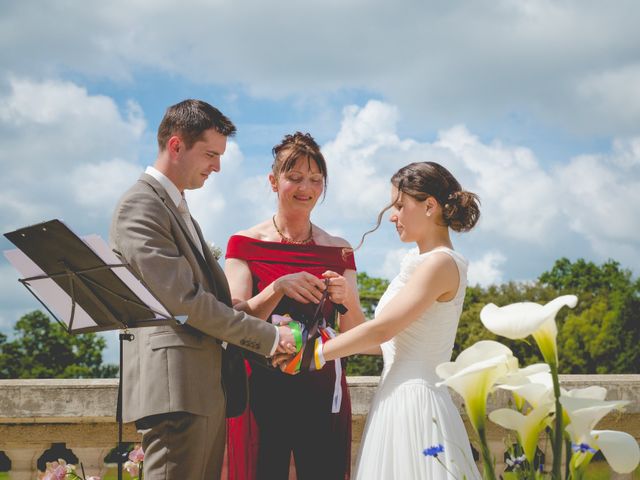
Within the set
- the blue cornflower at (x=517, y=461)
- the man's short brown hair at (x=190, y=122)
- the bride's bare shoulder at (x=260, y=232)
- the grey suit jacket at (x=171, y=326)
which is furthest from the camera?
the bride's bare shoulder at (x=260, y=232)

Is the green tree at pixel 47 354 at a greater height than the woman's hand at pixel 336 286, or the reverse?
the green tree at pixel 47 354

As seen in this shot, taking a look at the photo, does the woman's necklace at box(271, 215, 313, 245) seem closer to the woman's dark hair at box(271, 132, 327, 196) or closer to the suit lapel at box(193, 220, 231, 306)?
the woman's dark hair at box(271, 132, 327, 196)

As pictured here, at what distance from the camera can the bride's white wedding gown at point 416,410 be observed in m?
4.11

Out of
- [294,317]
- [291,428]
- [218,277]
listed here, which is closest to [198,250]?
[218,277]

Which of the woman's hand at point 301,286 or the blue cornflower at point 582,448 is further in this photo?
the woman's hand at point 301,286

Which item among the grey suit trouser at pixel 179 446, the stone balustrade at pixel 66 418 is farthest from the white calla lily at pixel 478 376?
the stone balustrade at pixel 66 418

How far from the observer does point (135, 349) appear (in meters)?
4.05

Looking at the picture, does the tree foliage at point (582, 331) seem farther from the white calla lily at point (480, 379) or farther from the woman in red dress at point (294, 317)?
the white calla lily at point (480, 379)

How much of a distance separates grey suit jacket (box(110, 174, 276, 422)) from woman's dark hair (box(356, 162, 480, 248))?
1.14 metres

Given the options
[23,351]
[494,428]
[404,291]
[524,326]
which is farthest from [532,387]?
[23,351]

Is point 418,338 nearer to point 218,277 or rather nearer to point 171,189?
point 218,277

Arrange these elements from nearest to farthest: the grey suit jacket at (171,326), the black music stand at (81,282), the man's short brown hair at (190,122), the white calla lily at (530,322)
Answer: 1. the white calla lily at (530,322)
2. the black music stand at (81,282)
3. the grey suit jacket at (171,326)
4. the man's short brown hair at (190,122)

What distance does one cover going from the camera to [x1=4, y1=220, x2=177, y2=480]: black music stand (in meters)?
3.55

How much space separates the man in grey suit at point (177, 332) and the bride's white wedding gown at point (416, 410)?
66cm
